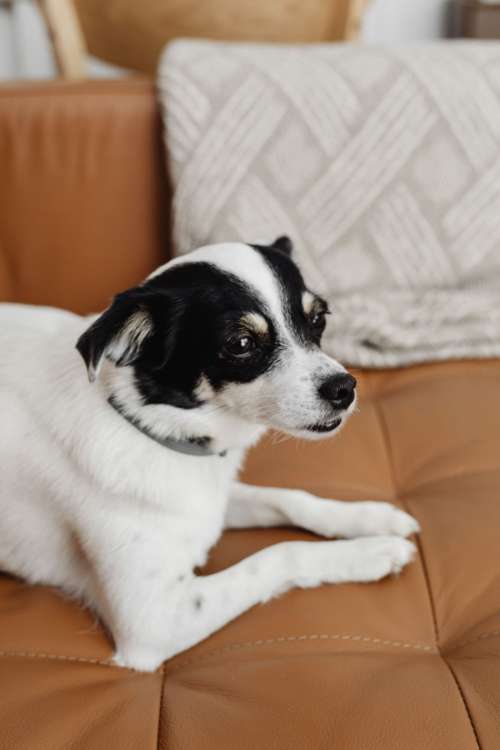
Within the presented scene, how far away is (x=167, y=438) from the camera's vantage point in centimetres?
131

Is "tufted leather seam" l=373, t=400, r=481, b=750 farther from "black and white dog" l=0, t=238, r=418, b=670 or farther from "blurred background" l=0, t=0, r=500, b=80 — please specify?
"blurred background" l=0, t=0, r=500, b=80

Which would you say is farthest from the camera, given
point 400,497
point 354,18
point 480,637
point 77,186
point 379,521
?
point 354,18

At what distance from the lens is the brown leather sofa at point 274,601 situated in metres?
1.03

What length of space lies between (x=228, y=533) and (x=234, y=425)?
0.27m

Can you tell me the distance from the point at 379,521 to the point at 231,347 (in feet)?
1.48

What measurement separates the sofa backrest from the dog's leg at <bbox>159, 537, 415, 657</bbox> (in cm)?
103

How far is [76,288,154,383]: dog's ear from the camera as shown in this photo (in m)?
1.16

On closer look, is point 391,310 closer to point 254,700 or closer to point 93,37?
point 254,700

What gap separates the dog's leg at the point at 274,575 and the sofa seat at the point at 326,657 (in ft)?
0.07

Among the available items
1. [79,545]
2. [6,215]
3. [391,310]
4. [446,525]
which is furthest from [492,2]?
[79,545]

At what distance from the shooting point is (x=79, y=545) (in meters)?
1.33

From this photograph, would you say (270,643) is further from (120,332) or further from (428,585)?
(120,332)

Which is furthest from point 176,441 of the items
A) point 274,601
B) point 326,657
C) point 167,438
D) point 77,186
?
point 77,186

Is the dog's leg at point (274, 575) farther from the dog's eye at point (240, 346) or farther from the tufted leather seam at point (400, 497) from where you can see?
the dog's eye at point (240, 346)
